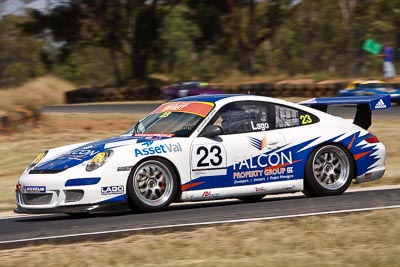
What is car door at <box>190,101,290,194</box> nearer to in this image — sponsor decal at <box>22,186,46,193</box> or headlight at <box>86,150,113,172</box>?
headlight at <box>86,150,113,172</box>

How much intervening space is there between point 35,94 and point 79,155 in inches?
726

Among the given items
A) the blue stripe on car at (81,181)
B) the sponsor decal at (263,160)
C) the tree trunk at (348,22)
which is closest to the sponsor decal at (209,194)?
the sponsor decal at (263,160)

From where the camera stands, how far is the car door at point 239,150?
9.62 metres

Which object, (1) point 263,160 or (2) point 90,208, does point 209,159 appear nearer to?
(1) point 263,160

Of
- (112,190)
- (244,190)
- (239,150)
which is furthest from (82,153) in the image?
(244,190)

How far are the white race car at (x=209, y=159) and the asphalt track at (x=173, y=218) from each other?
0.59ft

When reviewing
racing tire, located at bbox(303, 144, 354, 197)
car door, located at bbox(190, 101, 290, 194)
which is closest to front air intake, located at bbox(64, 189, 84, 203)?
car door, located at bbox(190, 101, 290, 194)

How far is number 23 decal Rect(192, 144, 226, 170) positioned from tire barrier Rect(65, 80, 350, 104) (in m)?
16.8

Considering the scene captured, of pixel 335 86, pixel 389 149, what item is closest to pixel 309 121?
pixel 389 149

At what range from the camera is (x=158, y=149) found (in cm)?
933

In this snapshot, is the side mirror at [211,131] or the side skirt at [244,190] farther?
the side mirror at [211,131]

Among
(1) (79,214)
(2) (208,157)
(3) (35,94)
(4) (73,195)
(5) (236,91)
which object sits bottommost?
→ (1) (79,214)

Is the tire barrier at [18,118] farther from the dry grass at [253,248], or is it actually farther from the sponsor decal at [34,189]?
the dry grass at [253,248]

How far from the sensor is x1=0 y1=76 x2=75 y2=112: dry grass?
70.0 feet
